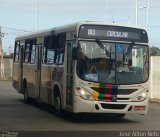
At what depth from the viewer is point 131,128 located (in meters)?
14.8

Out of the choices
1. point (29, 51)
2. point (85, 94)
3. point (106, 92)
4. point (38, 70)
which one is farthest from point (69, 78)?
point (29, 51)

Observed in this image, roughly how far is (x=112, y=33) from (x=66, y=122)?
3074 mm

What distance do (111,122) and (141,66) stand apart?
198 cm

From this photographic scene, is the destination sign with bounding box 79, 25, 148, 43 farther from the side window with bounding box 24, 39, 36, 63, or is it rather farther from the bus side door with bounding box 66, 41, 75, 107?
the side window with bounding box 24, 39, 36, 63

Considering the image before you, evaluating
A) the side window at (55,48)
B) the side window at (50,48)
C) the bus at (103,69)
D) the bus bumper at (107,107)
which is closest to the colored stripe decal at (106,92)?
the bus at (103,69)

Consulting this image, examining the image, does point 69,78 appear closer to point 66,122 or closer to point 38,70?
point 66,122

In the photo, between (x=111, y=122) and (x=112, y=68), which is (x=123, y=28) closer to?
(x=112, y=68)

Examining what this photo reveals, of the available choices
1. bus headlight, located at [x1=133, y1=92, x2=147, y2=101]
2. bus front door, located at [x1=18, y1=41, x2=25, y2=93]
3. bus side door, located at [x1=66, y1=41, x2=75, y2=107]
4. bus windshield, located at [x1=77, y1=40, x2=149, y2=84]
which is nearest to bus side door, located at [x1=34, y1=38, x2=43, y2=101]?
bus front door, located at [x1=18, y1=41, x2=25, y2=93]

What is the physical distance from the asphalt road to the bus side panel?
518 millimetres

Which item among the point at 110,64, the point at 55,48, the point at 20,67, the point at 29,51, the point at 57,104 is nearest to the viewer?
the point at 110,64

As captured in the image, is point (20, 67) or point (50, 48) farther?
point (20, 67)

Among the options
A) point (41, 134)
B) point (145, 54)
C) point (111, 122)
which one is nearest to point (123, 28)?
point (145, 54)

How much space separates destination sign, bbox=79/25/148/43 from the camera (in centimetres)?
1598

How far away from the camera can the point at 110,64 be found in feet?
52.1
